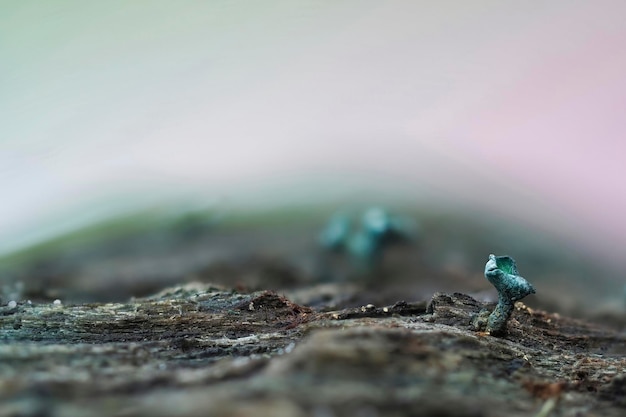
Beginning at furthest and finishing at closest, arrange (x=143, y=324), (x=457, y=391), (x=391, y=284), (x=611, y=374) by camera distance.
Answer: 1. (x=391, y=284)
2. (x=143, y=324)
3. (x=611, y=374)
4. (x=457, y=391)

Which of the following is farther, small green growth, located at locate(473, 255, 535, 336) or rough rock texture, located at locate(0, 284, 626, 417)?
small green growth, located at locate(473, 255, 535, 336)

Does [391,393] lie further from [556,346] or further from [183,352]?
[556,346]

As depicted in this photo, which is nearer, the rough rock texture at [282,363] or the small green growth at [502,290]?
the rough rock texture at [282,363]

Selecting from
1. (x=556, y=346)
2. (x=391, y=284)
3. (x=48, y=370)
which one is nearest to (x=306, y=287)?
(x=391, y=284)
